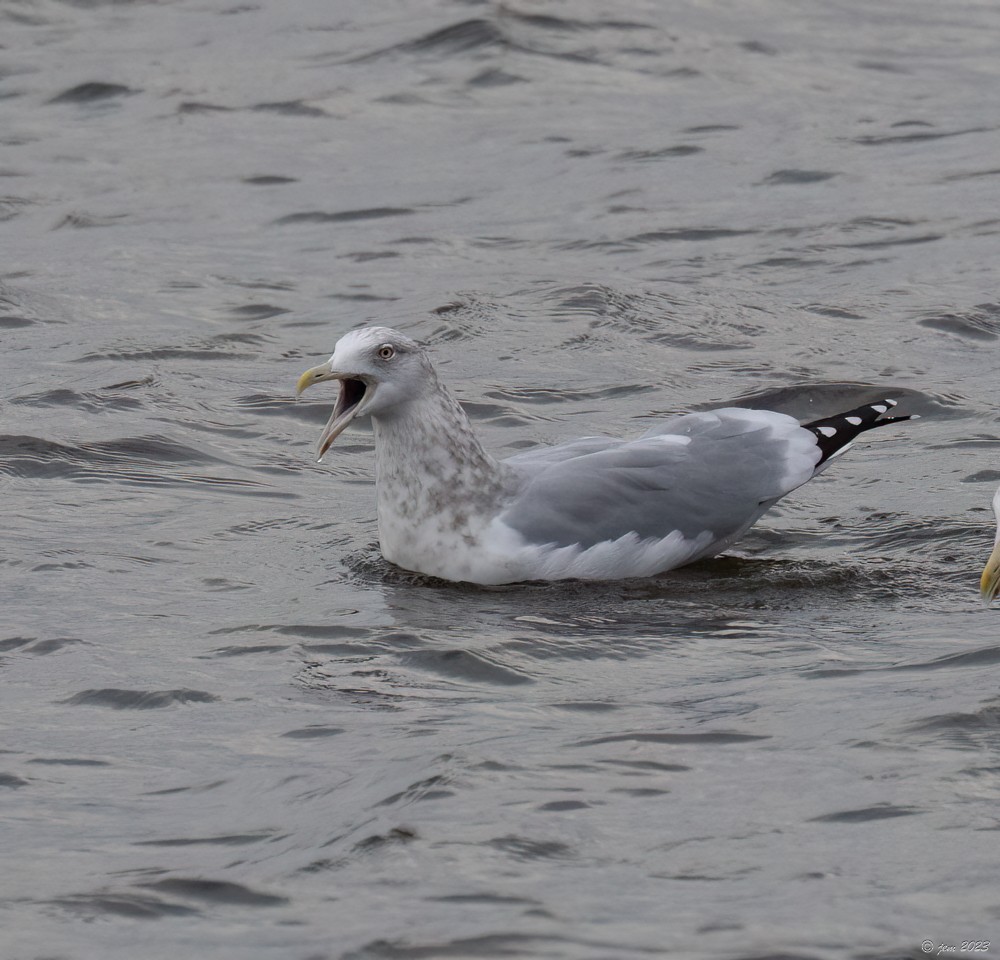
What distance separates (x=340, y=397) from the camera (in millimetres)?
7480

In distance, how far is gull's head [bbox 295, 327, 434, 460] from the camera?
7.21m

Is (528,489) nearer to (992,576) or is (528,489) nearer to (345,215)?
(992,576)

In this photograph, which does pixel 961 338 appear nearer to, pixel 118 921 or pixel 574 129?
pixel 574 129

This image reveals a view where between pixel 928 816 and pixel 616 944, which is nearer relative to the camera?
pixel 616 944

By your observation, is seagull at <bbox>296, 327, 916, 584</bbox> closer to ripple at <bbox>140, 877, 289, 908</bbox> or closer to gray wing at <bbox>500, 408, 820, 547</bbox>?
gray wing at <bbox>500, 408, 820, 547</bbox>

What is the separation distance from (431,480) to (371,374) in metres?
0.48

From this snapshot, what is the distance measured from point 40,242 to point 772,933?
9516mm

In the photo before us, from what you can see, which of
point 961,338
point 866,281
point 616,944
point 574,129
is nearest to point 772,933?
point 616,944

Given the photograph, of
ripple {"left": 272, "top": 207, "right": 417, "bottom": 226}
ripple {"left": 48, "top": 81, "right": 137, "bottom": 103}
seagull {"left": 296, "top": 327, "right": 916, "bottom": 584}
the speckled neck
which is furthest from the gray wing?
ripple {"left": 48, "top": 81, "right": 137, "bottom": 103}

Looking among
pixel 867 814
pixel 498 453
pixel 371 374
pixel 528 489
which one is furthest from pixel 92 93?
pixel 867 814

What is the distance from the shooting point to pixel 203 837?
508cm

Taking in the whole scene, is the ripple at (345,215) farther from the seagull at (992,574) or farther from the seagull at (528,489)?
the seagull at (992,574)

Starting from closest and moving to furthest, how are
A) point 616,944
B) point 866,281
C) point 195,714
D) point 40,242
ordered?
point 616,944 < point 195,714 < point 866,281 < point 40,242

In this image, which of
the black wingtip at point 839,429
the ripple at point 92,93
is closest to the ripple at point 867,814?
the black wingtip at point 839,429
